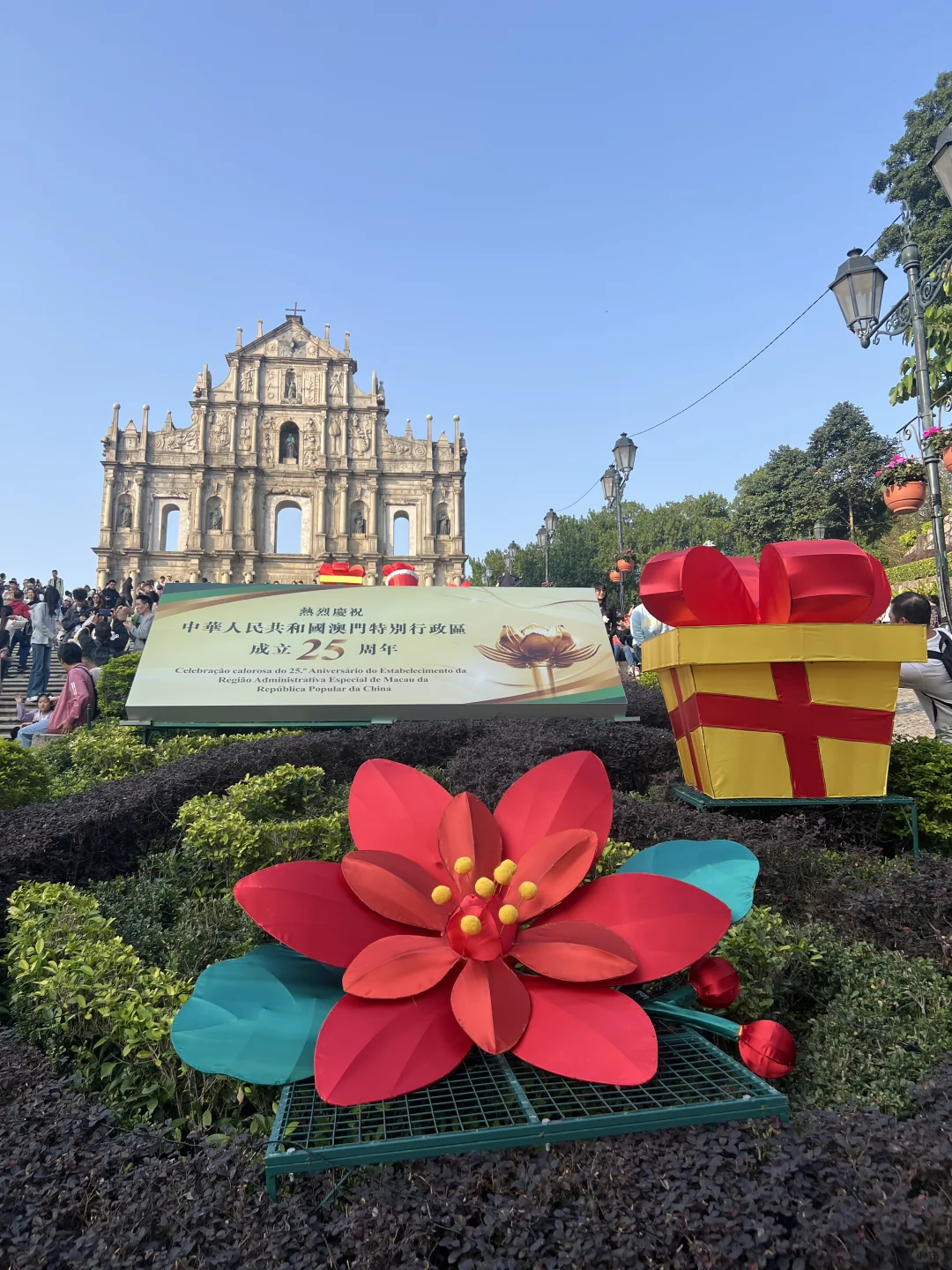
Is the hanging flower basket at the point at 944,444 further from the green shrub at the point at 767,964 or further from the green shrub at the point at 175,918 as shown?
the green shrub at the point at 175,918

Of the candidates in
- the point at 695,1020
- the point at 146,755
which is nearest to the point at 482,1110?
the point at 695,1020

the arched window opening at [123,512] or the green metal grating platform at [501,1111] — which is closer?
the green metal grating platform at [501,1111]

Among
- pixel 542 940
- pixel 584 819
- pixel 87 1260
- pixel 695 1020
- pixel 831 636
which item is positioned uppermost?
pixel 831 636

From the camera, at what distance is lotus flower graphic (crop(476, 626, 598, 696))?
225 inches

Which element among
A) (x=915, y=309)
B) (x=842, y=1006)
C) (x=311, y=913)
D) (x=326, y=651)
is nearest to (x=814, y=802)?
(x=842, y=1006)

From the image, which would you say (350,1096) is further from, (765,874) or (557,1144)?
(765,874)

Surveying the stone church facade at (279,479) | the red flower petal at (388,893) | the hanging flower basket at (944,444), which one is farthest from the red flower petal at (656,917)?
the stone church facade at (279,479)

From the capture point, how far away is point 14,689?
41.2 feet

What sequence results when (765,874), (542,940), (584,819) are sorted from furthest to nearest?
(765,874) < (584,819) < (542,940)

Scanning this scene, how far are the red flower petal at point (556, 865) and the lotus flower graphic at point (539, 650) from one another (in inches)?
154

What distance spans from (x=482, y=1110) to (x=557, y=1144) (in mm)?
149

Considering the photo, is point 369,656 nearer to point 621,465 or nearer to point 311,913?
point 311,913

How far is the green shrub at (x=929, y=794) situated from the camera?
3.16 metres

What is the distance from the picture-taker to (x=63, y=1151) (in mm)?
1359
